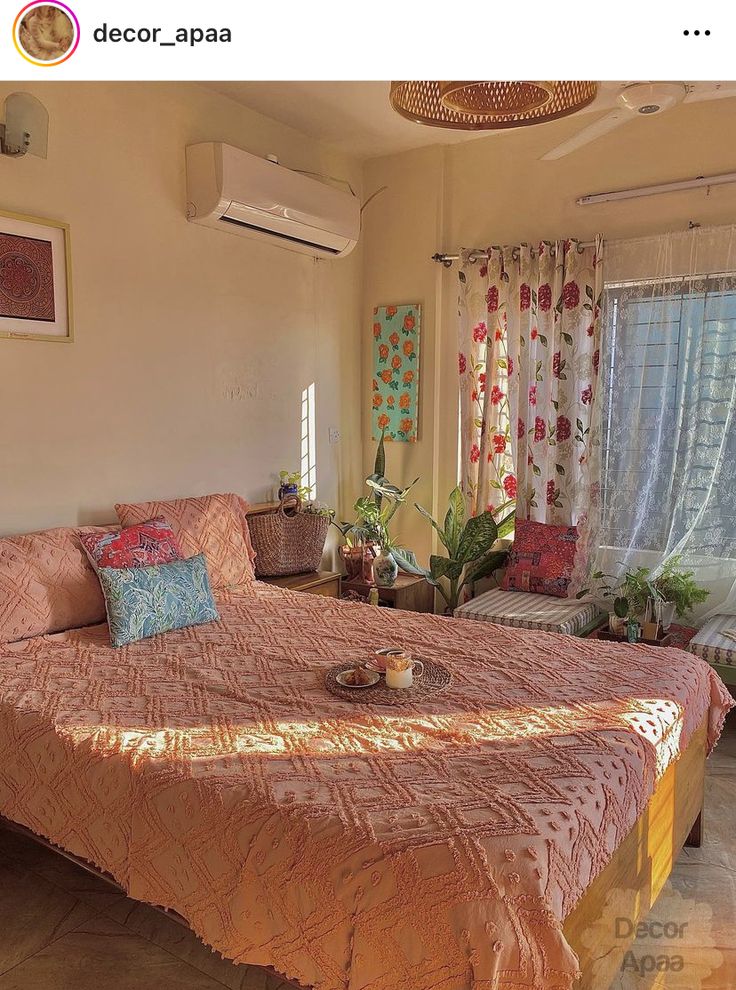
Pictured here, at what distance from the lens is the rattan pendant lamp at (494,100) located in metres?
1.96

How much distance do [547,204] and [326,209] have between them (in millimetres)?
1145

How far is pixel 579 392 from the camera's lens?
12.5 ft

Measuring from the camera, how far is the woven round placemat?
6.86ft

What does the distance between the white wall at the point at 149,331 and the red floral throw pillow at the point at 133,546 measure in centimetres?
32

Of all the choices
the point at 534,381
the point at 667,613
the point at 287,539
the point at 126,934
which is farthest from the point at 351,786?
the point at 534,381

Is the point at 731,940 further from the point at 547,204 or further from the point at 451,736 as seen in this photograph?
the point at 547,204

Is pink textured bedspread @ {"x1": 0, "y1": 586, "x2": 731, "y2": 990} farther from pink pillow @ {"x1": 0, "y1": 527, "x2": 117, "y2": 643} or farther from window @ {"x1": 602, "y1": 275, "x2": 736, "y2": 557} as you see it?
window @ {"x1": 602, "y1": 275, "x2": 736, "y2": 557}

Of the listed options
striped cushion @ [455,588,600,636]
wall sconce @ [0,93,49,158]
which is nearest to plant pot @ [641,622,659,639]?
striped cushion @ [455,588,600,636]

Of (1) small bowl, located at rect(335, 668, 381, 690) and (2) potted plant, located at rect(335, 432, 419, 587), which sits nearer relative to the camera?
(1) small bowl, located at rect(335, 668, 381, 690)

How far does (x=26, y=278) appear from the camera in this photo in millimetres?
2818

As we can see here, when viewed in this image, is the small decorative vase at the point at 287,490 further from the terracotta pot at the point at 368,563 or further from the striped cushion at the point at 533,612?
the striped cushion at the point at 533,612
